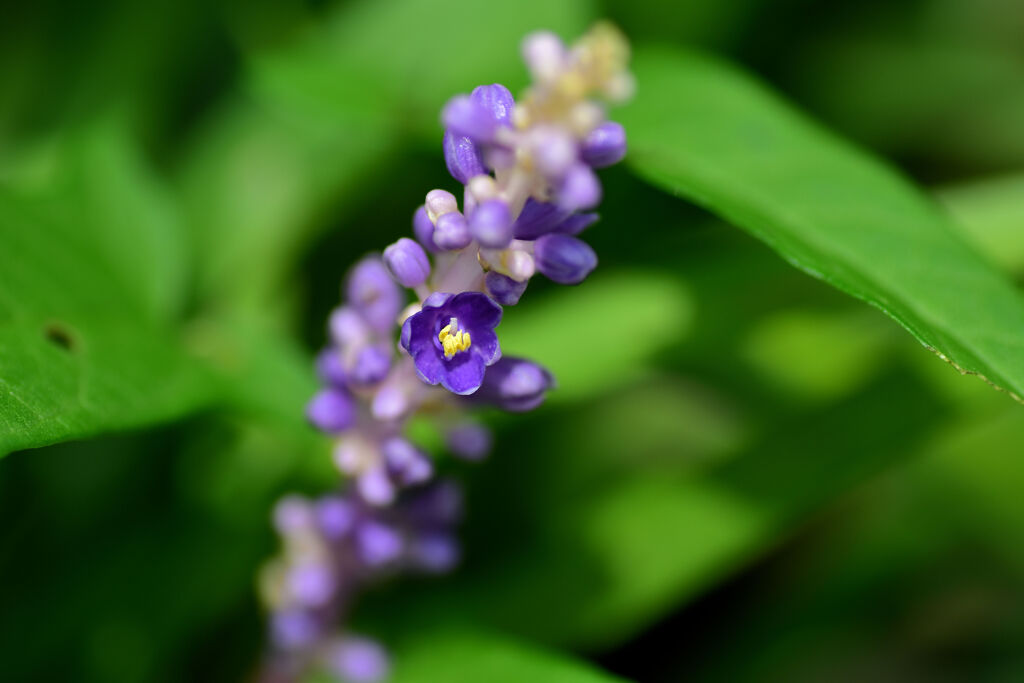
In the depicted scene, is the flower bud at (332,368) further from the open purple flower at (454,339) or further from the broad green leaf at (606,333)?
the broad green leaf at (606,333)

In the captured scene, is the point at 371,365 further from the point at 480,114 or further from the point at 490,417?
the point at 490,417

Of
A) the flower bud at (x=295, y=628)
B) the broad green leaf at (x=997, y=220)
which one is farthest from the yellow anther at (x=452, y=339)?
the broad green leaf at (x=997, y=220)

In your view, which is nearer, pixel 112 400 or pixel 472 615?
pixel 112 400

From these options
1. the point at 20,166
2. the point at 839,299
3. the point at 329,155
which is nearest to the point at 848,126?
the point at 839,299

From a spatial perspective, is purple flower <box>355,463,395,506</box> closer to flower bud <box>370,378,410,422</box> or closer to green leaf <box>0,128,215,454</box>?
Answer: flower bud <box>370,378,410,422</box>

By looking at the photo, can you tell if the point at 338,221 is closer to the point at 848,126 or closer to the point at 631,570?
the point at 631,570

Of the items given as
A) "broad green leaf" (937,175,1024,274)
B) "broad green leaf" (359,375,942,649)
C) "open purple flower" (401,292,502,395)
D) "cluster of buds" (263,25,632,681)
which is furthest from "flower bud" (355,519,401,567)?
"broad green leaf" (937,175,1024,274)
